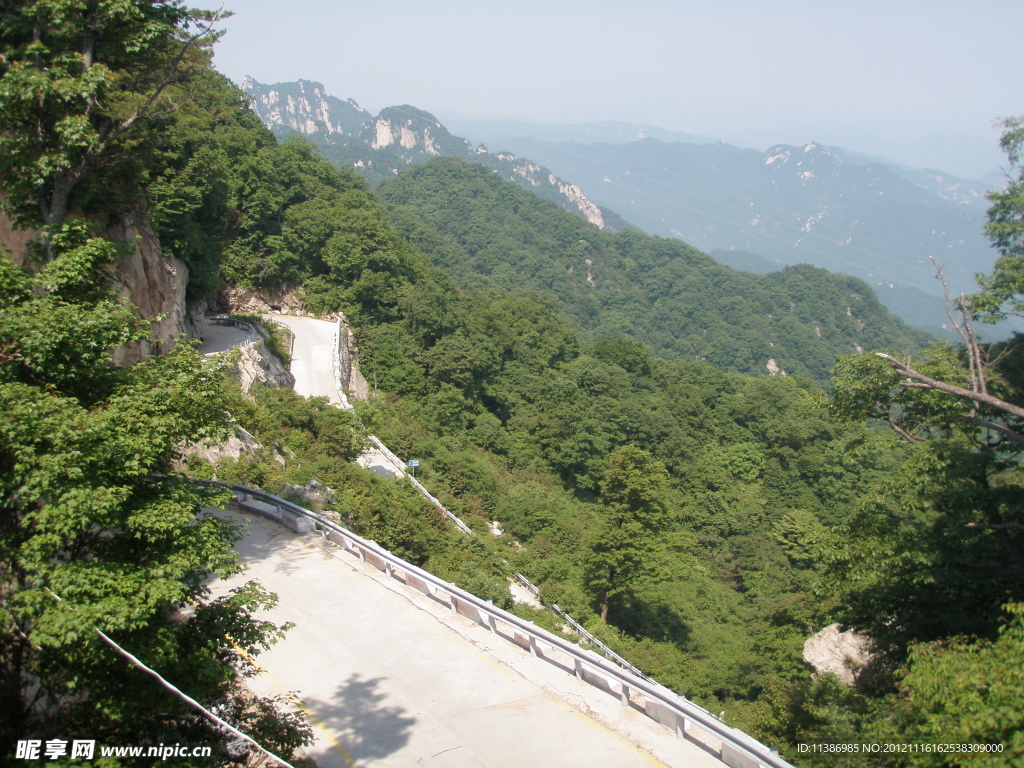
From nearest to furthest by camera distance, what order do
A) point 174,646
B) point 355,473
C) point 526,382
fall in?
1. point 174,646
2. point 355,473
3. point 526,382

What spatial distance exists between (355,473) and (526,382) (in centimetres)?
2371

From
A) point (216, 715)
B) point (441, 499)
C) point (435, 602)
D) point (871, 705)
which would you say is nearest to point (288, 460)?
point (441, 499)

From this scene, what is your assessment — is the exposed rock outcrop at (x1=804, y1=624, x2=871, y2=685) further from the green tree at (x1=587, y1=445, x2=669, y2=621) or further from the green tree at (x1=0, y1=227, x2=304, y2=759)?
the green tree at (x1=0, y1=227, x2=304, y2=759)

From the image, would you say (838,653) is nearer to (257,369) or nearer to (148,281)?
(148,281)

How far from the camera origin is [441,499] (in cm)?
2448

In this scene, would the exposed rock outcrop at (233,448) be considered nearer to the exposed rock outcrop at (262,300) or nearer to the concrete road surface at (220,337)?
the concrete road surface at (220,337)

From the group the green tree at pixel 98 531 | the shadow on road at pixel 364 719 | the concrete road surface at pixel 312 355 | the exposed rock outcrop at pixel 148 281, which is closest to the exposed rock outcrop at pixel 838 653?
the shadow on road at pixel 364 719

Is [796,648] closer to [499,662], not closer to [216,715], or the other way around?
[499,662]

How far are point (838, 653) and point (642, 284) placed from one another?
134006mm

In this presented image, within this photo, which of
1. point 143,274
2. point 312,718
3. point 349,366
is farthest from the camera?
point 349,366

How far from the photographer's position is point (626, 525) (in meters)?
21.3

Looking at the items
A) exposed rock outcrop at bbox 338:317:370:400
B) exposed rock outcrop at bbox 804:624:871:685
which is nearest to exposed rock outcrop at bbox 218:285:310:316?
exposed rock outcrop at bbox 338:317:370:400

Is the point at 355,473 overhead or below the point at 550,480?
overhead

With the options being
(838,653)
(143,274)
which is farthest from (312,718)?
(838,653)
